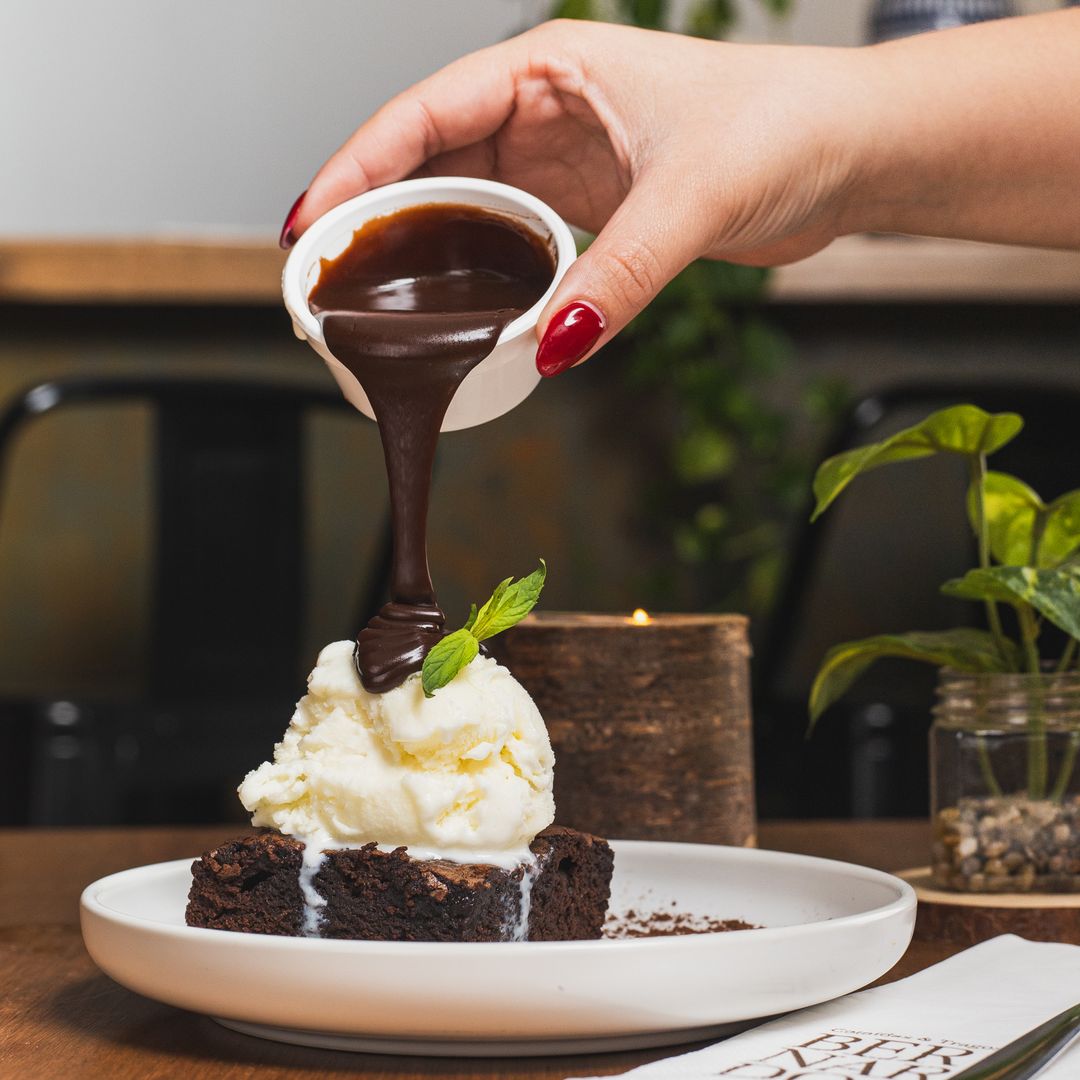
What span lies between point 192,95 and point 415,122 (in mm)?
1945

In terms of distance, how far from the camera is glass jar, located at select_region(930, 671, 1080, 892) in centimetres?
93

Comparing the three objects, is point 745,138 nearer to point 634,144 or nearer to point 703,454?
point 634,144

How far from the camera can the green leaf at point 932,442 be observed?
3.07 feet

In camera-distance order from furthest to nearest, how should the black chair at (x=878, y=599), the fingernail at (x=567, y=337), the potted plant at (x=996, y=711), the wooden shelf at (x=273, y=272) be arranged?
the wooden shelf at (x=273, y=272), the black chair at (x=878, y=599), the potted plant at (x=996, y=711), the fingernail at (x=567, y=337)

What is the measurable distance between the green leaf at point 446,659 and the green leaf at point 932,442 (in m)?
0.30

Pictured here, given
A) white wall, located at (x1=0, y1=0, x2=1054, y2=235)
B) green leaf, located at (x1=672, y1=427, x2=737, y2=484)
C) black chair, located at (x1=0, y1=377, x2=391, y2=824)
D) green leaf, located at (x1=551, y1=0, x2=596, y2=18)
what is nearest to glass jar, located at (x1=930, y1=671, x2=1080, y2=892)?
black chair, located at (x1=0, y1=377, x2=391, y2=824)

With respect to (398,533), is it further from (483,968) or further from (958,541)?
(958,541)

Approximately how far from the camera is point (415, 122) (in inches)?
43.5

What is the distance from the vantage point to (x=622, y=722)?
97 cm

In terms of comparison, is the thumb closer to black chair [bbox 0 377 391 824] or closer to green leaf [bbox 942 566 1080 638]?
green leaf [bbox 942 566 1080 638]

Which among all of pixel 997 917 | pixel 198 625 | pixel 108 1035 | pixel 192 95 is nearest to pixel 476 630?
pixel 108 1035

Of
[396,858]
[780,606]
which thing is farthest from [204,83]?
[396,858]

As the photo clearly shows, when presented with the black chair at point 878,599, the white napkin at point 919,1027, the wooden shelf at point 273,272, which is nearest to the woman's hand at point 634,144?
the white napkin at point 919,1027

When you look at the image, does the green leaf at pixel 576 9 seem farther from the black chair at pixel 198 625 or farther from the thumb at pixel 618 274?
the thumb at pixel 618 274
